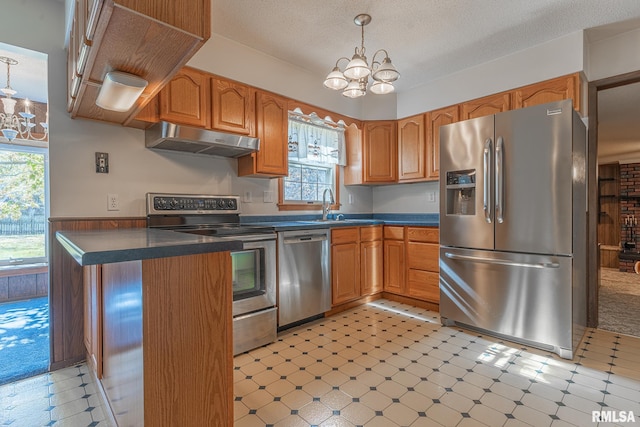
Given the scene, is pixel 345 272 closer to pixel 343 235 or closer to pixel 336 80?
pixel 343 235

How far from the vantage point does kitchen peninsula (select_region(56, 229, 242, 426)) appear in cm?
98

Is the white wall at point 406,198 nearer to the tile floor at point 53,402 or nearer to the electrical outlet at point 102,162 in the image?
the electrical outlet at point 102,162

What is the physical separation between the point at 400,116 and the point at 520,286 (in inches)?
95.6

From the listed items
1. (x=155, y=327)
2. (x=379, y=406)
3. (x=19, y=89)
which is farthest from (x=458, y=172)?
(x=19, y=89)

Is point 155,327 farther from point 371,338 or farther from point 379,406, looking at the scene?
point 371,338

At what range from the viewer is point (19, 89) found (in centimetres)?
355

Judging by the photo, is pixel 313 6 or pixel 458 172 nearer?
pixel 313 6

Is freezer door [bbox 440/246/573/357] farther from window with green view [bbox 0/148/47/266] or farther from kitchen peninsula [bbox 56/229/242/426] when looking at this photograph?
window with green view [bbox 0/148/47/266]

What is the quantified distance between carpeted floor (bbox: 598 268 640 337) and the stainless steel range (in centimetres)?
296

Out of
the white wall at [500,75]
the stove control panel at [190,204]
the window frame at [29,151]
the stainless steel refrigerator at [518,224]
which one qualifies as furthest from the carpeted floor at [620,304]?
the window frame at [29,151]

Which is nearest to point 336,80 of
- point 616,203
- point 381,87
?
point 381,87

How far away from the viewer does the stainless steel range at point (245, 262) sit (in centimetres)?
234

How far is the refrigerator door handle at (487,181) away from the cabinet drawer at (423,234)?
1.99 ft

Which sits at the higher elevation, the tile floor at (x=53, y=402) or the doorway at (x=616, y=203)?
the doorway at (x=616, y=203)
